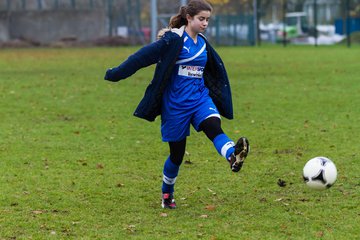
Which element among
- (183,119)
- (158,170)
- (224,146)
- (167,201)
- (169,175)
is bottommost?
(158,170)

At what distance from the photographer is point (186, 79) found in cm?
743

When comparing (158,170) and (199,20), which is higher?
(199,20)

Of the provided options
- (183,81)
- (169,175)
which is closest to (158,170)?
(169,175)

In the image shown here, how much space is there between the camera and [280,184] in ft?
28.0

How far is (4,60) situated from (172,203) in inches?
990

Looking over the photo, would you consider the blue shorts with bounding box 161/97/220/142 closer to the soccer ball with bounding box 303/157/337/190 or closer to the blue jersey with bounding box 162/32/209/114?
the blue jersey with bounding box 162/32/209/114

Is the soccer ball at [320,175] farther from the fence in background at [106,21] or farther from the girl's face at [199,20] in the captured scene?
the fence in background at [106,21]

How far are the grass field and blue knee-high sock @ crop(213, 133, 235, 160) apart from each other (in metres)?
0.58

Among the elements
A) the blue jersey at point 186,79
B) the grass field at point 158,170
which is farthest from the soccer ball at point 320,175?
the blue jersey at point 186,79

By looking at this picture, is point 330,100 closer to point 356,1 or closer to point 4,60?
point 4,60

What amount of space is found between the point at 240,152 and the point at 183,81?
40.6 inches

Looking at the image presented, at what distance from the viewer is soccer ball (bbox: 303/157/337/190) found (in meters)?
6.98

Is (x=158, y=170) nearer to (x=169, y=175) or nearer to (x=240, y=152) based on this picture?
(x=169, y=175)

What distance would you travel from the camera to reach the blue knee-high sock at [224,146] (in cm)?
704
